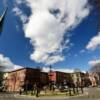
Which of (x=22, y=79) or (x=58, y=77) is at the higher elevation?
(x=58, y=77)

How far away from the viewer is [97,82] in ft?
423

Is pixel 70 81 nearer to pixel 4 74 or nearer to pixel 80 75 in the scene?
pixel 80 75

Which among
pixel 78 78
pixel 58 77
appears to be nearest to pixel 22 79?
pixel 58 77

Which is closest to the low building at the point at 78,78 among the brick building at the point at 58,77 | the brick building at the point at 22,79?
the brick building at the point at 58,77

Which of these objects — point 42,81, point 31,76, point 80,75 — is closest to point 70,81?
point 80,75

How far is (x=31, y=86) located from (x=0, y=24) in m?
64.3

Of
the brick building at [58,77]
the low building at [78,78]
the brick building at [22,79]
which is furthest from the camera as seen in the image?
the low building at [78,78]

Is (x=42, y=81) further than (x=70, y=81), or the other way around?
(x=70, y=81)

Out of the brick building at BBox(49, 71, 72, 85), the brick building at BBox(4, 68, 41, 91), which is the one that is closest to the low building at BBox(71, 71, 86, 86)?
the brick building at BBox(49, 71, 72, 85)

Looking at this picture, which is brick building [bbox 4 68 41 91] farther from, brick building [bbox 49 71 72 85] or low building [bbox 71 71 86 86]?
low building [bbox 71 71 86 86]

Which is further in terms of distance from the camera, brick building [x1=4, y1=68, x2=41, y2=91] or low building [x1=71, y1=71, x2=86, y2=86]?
low building [x1=71, y1=71, x2=86, y2=86]

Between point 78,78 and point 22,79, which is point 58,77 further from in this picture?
point 22,79

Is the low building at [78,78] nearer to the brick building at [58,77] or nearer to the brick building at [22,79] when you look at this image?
Result: the brick building at [58,77]

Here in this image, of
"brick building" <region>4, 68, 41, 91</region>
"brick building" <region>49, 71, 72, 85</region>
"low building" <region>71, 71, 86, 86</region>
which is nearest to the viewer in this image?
"brick building" <region>4, 68, 41, 91</region>
